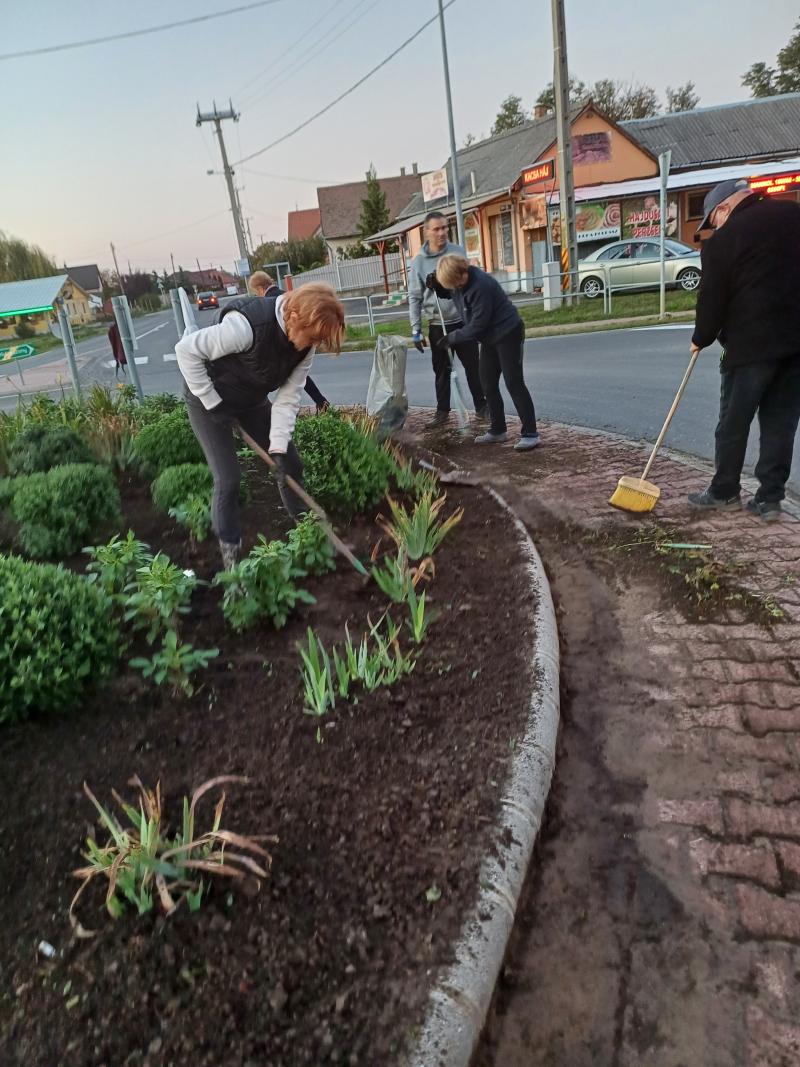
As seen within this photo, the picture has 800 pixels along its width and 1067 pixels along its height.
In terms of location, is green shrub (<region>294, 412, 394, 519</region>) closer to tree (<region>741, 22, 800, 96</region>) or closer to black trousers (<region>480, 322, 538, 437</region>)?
black trousers (<region>480, 322, 538, 437</region>)

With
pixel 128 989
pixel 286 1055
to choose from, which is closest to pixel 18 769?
pixel 128 989

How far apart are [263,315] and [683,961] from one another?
2.93 meters

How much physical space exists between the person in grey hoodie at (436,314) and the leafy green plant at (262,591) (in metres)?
3.56

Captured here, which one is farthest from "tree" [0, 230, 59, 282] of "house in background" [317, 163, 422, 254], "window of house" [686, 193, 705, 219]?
"window of house" [686, 193, 705, 219]

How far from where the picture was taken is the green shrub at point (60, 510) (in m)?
3.93

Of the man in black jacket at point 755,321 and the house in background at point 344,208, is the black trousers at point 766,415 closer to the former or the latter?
the man in black jacket at point 755,321

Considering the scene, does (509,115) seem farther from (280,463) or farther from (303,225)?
(280,463)

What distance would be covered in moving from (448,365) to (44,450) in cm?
369

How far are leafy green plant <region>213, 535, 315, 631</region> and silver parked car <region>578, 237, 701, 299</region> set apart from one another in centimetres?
1674

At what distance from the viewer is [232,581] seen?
3076mm

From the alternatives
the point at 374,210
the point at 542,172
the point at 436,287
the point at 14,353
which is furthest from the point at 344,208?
the point at 436,287

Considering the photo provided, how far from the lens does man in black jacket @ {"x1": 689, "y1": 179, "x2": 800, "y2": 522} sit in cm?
376

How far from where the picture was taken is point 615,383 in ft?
28.7

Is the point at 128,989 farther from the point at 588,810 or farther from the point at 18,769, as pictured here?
the point at 588,810
